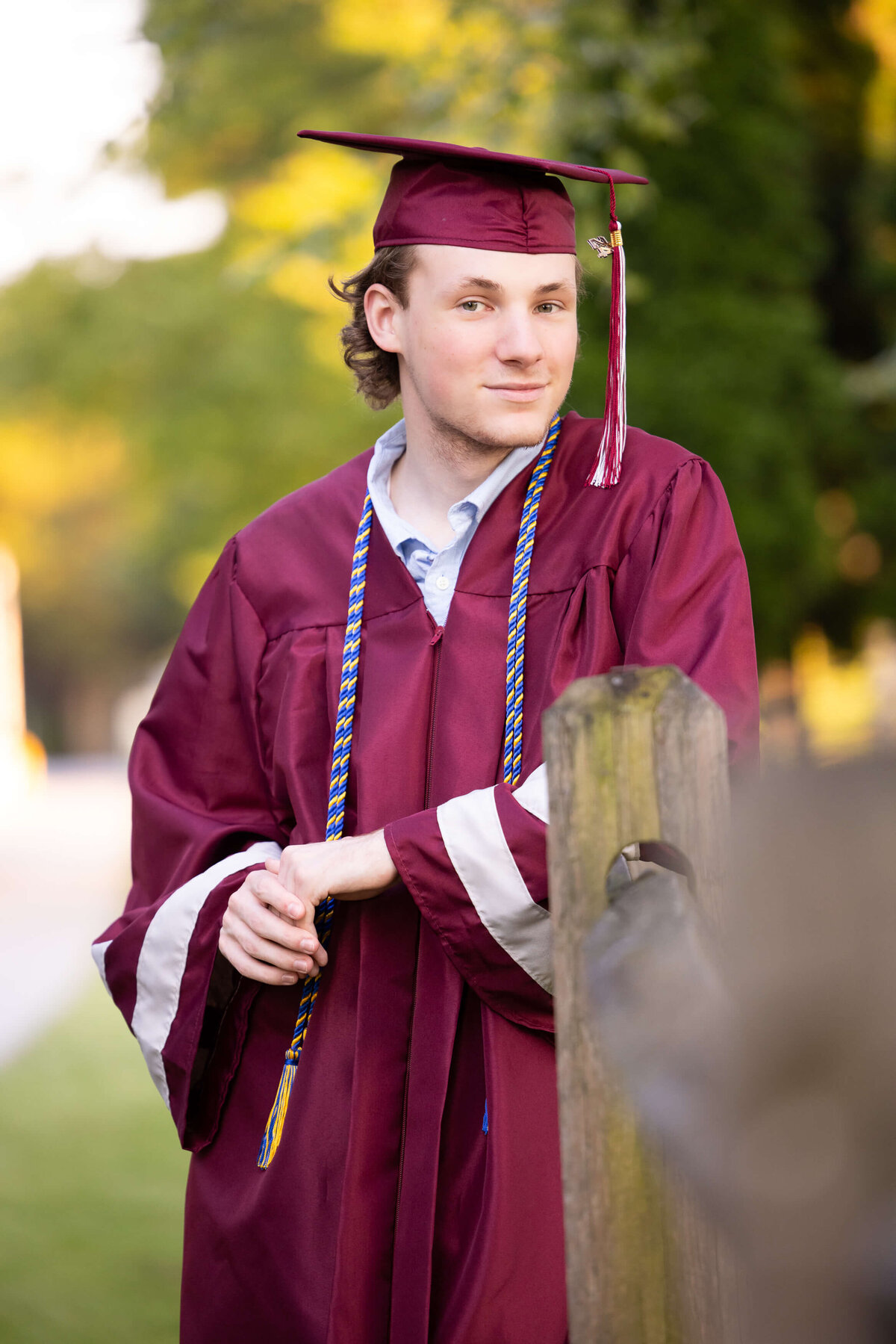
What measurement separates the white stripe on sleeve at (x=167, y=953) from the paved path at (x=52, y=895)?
4.54 m

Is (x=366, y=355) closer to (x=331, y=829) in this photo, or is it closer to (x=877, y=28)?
(x=331, y=829)

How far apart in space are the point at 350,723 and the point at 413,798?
14 centimetres

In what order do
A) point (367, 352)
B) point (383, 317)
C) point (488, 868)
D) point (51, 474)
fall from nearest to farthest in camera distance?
point (488, 868)
point (383, 317)
point (367, 352)
point (51, 474)

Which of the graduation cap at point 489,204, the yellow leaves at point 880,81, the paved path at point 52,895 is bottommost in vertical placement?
the paved path at point 52,895

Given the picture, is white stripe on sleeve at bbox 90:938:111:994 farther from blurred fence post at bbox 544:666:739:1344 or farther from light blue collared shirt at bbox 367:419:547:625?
blurred fence post at bbox 544:666:739:1344

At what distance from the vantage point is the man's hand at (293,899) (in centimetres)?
171

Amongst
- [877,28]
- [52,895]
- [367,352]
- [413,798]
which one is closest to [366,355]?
[367,352]

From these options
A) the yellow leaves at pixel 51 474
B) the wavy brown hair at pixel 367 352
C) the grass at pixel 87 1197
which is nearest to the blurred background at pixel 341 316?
the grass at pixel 87 1197

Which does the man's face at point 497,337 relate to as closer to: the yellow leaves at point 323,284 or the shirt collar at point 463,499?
the shirt collar at point 463,499

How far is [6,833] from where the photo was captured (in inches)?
508

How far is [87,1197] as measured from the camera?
4.80 meters

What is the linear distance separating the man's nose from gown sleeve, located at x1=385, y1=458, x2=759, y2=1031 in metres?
0.26

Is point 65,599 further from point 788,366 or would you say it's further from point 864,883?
point 864,883

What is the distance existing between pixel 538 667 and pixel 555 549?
18 centimetres
